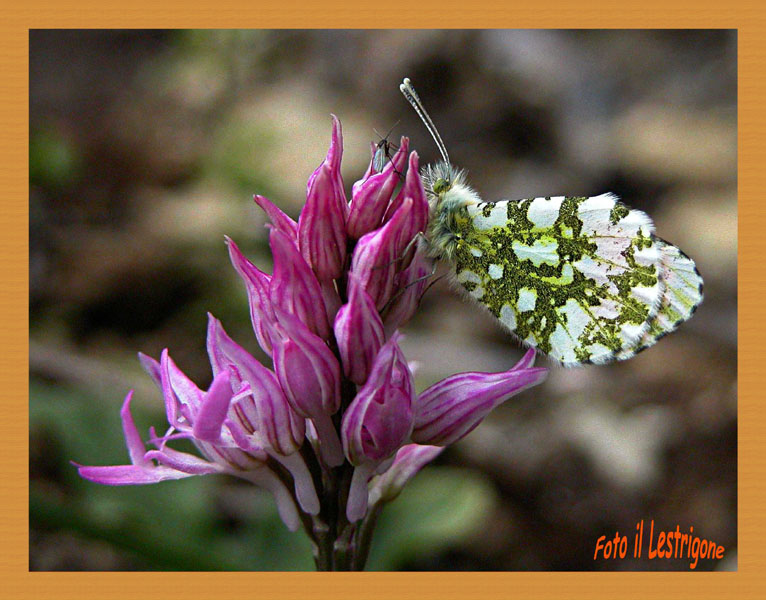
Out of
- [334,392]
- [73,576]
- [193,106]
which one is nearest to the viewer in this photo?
[334,392]

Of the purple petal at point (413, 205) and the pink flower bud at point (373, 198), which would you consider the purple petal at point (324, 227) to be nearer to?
the pink flower bud at point (373, 198)

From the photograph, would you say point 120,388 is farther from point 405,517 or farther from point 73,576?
point 73,576

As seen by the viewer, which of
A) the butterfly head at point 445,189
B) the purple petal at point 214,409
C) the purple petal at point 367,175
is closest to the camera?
the purple petal at point 214,409

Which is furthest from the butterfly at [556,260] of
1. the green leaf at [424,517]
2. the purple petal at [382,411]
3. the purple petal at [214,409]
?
the green leaf at [424,517]

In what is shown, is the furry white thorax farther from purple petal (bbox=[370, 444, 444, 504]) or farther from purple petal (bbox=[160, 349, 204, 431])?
purple petal (bbox=[160, 349, 204, 431])

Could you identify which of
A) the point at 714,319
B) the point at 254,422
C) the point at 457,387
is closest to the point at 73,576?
the point at 254,422

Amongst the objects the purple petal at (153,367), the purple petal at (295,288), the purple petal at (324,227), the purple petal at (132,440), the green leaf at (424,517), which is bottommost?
the green leaf at (424,517)

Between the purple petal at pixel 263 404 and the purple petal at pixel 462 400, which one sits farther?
the purple petal at pixel 462 400
